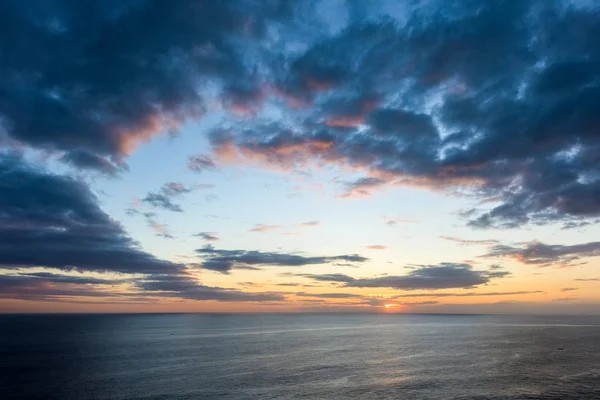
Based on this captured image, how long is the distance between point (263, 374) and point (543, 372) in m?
83.4

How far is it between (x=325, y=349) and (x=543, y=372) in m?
92.2

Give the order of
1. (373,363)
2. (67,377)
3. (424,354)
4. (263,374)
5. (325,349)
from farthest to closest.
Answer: (325,349), (424,354), (373,363), (263,374), (67,377)

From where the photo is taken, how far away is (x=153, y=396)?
295ft

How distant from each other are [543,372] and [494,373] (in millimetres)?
15085

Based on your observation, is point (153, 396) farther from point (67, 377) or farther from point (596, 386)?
point (596, 386)

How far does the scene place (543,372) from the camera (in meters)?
121

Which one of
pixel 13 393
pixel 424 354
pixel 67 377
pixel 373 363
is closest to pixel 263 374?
pixel 373 363

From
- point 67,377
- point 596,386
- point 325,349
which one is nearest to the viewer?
point 596,386

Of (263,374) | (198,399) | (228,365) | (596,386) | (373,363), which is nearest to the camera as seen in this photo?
(198,399)

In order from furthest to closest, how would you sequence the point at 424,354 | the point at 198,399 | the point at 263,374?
1. the point at 424,354
2. the point at 263,374
3. the point at 198,399

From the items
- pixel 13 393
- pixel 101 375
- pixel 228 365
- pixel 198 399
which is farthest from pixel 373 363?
pixel 13 393

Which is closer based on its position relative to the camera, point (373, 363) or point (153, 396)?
point (153, 396)

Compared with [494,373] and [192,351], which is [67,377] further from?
[494,373]

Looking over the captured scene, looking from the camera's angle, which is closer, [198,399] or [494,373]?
[198,399]
